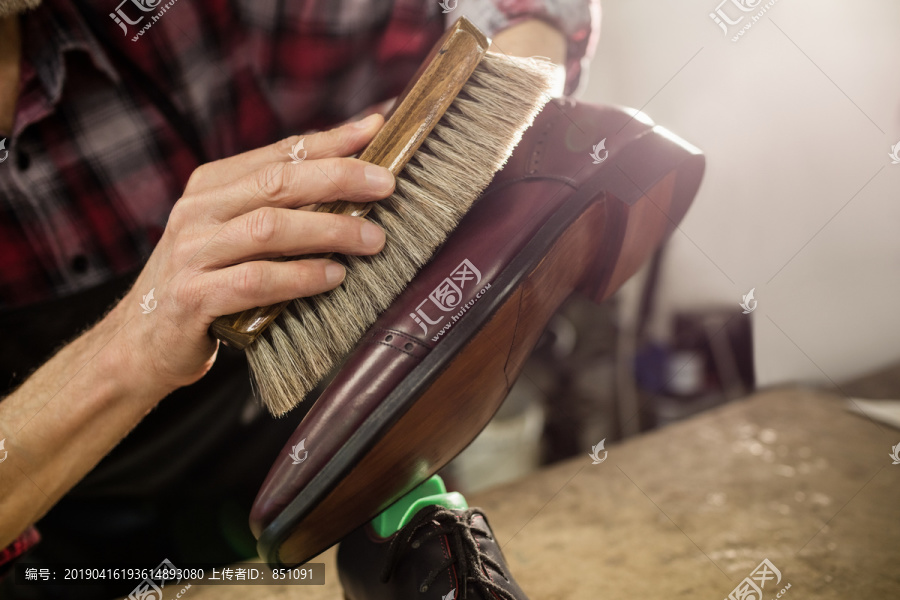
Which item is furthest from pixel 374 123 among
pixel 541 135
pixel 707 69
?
pixel 707 69

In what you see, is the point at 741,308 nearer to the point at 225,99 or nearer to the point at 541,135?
the point at 541,135

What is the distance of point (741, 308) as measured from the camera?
3.16 ft

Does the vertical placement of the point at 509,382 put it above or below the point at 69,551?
above

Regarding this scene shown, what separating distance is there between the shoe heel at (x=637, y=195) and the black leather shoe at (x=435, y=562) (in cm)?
24

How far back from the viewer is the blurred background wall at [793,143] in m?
0.70

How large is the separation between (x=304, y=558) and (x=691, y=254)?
2.60 feet

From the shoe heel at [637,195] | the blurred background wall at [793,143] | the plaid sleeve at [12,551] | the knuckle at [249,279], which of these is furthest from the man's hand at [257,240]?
the blurred background wall at [793,143]

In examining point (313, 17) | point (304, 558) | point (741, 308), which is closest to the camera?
point (304, 558)

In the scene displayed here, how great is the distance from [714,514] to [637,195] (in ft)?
1.31

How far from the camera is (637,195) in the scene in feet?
1.52

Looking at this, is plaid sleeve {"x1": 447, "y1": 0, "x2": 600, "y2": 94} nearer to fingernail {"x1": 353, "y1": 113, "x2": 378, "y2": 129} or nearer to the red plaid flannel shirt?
the red plaid flannel shirt

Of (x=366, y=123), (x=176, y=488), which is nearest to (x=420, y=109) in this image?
(x=366, y=123)

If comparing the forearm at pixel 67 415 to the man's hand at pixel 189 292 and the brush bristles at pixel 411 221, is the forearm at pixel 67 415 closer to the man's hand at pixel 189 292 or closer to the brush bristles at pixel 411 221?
the man's hand at pixel 189 292

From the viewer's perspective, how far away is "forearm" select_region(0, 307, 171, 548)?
0.50 meters
